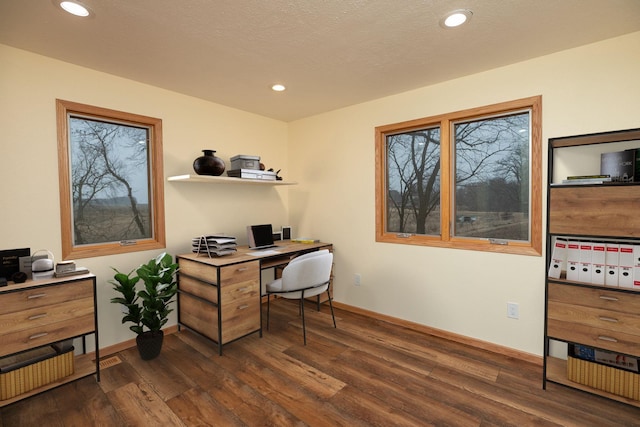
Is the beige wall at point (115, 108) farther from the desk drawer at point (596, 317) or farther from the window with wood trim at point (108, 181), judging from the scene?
the desk drawer at point (596, 317)

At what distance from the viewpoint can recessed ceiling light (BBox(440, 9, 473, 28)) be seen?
73.7 inches

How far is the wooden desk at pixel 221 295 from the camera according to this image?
2.66 meters

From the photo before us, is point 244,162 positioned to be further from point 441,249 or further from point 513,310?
point 513,310

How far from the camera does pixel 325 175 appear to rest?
13.0ft

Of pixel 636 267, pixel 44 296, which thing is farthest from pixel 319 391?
pixel 636 267

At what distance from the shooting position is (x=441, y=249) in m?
3.04

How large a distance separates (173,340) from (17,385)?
3.77 ft

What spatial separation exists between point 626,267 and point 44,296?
3.74 metres

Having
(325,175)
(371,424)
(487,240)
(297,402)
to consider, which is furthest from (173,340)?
(487,240)

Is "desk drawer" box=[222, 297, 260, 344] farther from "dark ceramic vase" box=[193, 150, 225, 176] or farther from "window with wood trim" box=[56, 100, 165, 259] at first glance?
"dark ceramic vase" box=[193, 150, 225, 176]

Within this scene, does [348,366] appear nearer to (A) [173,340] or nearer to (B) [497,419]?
(B) [497,419]

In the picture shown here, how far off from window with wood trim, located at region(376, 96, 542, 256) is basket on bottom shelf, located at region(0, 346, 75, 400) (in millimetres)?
2923

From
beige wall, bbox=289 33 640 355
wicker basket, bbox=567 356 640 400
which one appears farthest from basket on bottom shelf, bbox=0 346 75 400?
wicker basket, bbox=567 356 640 400

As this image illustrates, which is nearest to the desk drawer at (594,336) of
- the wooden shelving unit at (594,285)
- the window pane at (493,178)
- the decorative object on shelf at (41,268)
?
the wooden shelving unit at (594,285)
